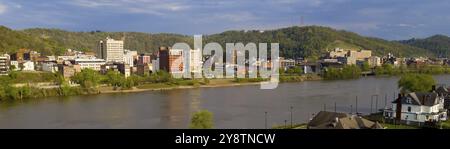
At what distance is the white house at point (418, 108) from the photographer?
22.5 feet

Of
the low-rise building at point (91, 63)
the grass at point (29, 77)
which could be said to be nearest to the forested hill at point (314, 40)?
the low-rise building at point (91, 63)

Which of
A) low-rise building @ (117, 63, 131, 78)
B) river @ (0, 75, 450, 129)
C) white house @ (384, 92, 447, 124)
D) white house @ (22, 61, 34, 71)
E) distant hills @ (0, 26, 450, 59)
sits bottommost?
river @ (0, 75, 450, 129)

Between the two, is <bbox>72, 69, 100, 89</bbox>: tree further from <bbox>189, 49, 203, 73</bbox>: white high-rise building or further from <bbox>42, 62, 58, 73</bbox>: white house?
<bbox>189, 49, 203, 73</bbox>: white high-rise building

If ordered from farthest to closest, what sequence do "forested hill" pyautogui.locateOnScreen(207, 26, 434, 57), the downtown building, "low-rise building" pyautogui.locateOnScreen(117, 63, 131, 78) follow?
"forested hill" pyautogui.locateOnScreen(207, 26, 434, 57) < the downtown building < "low-rise building" pyautogui.locateOnScreen(117, 63, 131, 78)

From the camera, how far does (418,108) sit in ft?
22.6

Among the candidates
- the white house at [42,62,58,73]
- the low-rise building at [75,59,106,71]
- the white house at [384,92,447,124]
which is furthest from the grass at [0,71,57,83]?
the white house at [384,92,447,124]

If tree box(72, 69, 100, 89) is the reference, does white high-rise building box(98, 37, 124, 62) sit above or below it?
above

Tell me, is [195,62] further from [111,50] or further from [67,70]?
[111,50]

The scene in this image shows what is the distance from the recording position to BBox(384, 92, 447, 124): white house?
270 inches

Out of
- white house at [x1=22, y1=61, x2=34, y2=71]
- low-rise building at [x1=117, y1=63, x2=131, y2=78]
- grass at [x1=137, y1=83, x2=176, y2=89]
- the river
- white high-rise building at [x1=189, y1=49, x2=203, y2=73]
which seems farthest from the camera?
white high-rise building at [x1=189, y1=49, x2=203, y2=73]

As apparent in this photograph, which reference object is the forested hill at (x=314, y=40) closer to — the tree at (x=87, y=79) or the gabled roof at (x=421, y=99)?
the tree at (x=87, y=79)

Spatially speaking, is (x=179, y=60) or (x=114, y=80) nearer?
(x=114, y=80)

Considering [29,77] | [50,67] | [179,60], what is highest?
[179,60]

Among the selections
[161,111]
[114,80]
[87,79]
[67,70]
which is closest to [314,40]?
[67,70]
